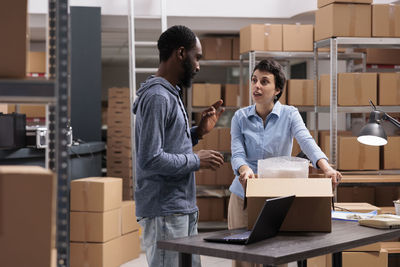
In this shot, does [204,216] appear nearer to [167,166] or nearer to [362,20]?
[362,20]

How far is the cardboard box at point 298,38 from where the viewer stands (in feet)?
19.4

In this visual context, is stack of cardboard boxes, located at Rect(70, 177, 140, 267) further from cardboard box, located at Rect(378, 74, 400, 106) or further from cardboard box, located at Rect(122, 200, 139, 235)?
cardboard box, located at Rect(378, 74, 400, 106)

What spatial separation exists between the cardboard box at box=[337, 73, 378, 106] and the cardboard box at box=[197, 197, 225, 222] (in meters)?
2.72

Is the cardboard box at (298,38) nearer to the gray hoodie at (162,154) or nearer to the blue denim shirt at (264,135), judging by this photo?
the blue denim shirt at (264,135)

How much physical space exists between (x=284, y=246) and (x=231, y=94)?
16.2 ft

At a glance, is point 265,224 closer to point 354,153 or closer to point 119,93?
point 354,153

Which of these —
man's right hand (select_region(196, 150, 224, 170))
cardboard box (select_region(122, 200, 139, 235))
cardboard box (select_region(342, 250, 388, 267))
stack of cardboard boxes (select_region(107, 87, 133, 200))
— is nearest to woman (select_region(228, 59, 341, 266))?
man's right hand (select_region(196, 150, 224, 170))

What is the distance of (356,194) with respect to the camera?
4938 mm

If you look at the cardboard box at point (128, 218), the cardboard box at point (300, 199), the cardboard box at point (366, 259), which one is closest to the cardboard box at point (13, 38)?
the cardboard box at point (300, 199)

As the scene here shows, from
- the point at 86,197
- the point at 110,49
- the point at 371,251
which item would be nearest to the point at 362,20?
the point at 371,251

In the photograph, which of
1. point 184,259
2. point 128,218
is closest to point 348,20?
point 128,218

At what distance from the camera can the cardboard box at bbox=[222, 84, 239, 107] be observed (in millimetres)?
6879

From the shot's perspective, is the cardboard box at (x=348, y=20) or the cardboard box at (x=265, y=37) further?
the cardboard box at (x=265, y=37)

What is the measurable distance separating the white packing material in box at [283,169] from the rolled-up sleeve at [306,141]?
1.59 ft
